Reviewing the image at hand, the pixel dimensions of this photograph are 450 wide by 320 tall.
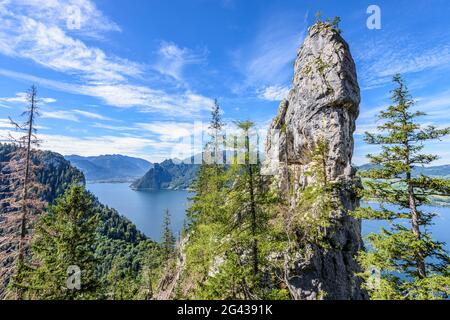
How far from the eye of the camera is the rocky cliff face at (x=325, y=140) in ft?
66.9

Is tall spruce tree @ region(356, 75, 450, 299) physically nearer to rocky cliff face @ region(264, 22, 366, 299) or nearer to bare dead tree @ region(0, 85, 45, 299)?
rocky cliff face @ region(264, 22, 366, 299)

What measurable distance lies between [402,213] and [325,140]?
60.3ft

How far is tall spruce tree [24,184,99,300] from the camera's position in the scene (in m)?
12.8

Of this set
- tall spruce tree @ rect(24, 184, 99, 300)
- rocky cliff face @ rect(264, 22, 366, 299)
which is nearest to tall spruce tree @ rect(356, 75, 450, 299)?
rocky cliff face @ rect(264, 22, 366, 299)

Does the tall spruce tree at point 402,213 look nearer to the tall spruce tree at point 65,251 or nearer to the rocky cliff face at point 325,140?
the rocky cliff face at point 325,140

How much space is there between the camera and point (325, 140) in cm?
2759

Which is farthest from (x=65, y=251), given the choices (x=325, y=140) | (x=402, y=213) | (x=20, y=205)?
(x=325, y=140)

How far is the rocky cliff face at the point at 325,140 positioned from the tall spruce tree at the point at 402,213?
32.6 feet

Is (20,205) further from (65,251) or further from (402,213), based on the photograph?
(402,213)

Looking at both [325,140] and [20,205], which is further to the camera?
[325,140]
